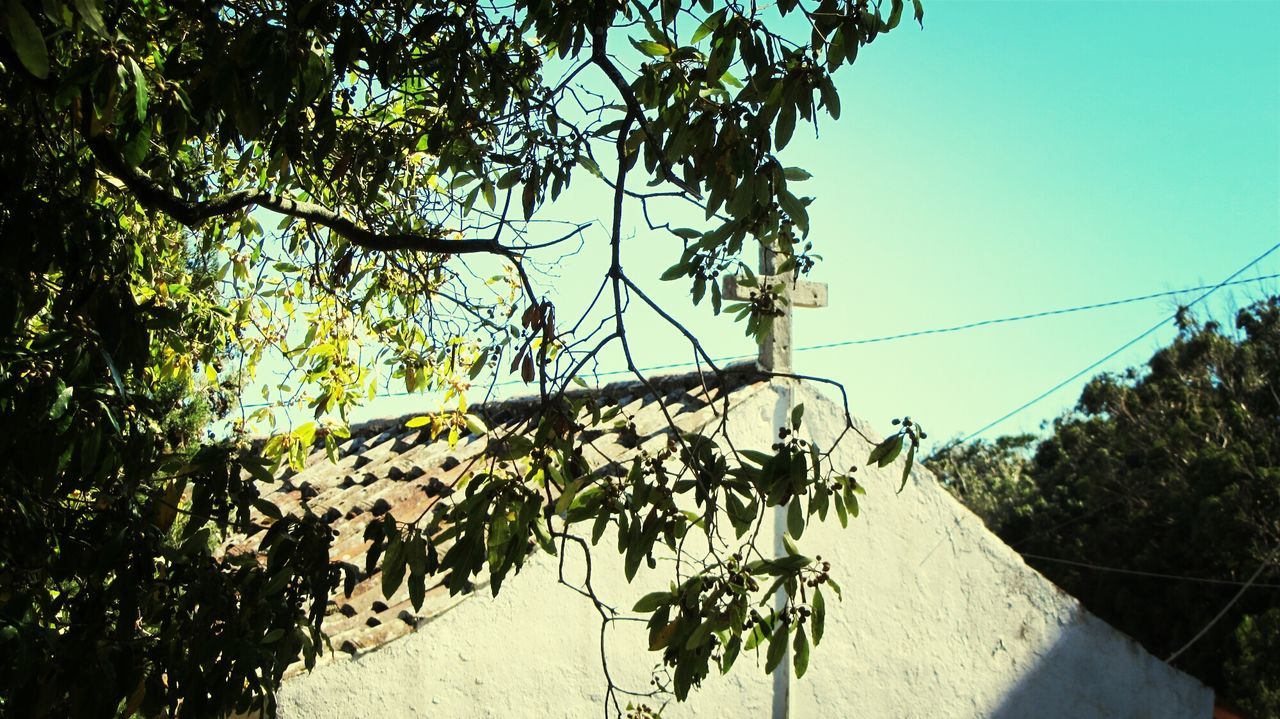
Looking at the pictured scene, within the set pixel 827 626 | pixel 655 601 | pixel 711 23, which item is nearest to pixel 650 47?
pixel 711 23

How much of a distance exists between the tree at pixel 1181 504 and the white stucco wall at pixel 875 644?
3.67 meters

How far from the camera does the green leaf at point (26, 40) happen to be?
2148mm

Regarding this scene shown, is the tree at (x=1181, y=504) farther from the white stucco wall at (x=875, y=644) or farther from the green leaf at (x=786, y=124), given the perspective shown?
the green leaf at (x=786, y=124)

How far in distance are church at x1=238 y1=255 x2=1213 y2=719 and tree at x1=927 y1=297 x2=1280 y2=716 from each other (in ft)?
13.0

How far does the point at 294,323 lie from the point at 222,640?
3469mm

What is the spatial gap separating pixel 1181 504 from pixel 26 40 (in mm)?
14304

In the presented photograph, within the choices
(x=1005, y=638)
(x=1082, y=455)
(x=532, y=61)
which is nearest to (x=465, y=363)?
(x=532, y=61)

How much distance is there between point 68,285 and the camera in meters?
3.05

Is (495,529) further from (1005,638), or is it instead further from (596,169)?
(1005,638)

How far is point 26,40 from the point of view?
7.14 ft

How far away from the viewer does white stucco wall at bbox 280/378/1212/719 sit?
21.3 ft

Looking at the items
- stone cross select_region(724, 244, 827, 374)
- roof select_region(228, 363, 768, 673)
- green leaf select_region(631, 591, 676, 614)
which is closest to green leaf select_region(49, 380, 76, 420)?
green leaf select_region(631, 591, 676, 614)

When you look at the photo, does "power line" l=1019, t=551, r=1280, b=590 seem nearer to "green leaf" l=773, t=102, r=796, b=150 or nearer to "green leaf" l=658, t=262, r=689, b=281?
"green leaf" l=658, t=262, r=689, b=281

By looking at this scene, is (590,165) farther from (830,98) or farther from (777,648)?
(777,648)
